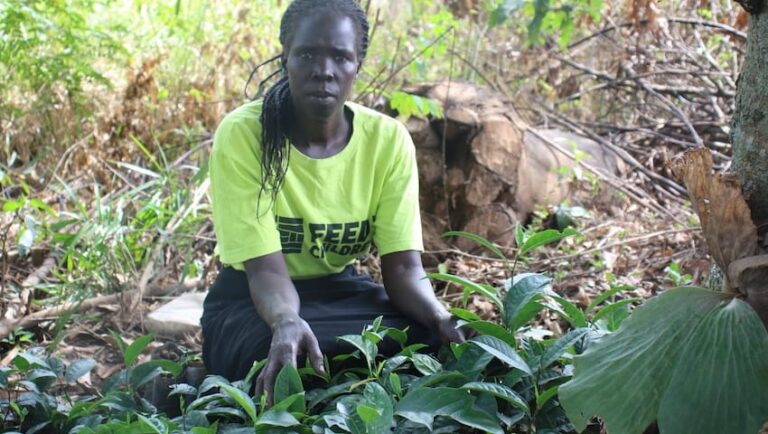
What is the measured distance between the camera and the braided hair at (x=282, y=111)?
2.54 meters

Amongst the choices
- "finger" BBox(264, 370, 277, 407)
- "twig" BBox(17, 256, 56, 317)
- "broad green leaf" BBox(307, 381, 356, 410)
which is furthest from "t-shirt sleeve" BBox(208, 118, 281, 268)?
"twig" BBox(17, 256, 56, 317)

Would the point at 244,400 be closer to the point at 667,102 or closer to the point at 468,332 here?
the point at 468,332

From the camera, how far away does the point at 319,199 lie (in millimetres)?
2648

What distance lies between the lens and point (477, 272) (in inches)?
151

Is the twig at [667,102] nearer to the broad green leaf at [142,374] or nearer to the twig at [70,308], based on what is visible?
the twig at [70,308]

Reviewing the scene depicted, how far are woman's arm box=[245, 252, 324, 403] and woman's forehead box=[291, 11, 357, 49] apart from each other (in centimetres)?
61

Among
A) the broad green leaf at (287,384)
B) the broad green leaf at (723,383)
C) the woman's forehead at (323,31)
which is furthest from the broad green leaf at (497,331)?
the woman's forehead at (323,31)

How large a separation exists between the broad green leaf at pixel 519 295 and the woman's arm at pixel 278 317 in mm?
454

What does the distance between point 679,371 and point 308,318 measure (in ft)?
4.24

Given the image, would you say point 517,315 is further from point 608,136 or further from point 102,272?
point 608,136

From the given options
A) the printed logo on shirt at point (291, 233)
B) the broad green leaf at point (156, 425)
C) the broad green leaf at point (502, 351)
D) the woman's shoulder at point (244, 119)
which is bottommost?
the broad green leaf at point (156, 425)

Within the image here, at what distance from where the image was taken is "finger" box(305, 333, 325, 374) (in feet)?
6.76

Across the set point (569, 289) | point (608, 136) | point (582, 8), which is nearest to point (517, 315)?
point (569, 289)

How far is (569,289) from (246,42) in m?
2.88
